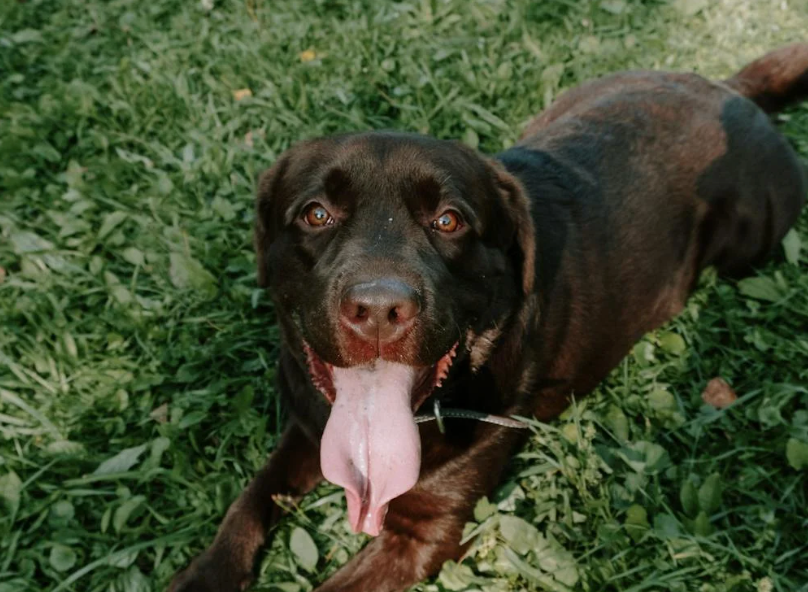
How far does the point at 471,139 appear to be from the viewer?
4.23 meters

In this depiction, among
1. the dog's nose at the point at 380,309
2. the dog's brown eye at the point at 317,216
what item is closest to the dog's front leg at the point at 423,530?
the dog's nose at the point at 380,309

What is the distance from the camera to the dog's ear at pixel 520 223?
2570 mm

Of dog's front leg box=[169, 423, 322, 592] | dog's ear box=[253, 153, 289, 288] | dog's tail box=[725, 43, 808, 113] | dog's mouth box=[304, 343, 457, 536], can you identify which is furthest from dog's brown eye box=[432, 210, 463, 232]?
dog's tail box=[725, 43, 808, 113]

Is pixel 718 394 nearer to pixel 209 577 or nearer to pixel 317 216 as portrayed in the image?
pixel 317 216

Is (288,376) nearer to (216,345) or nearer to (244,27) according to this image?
(216,345)

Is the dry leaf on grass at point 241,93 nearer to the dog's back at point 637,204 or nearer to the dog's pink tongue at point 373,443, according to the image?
the dog's back at point 637,204

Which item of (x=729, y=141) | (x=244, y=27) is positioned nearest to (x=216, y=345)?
(x=729, y=141)

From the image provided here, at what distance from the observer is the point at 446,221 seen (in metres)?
2.40

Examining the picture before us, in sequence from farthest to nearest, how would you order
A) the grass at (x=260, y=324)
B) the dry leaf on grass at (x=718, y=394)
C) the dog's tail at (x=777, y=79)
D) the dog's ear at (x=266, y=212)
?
the dog's tail at (x=777, y=79)
the dry leaf on grass at (x=718, y=394)
the dog's ear at (x=266, y=212)
the grass at (x=260, y=324)

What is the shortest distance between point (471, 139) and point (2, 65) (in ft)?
11.2

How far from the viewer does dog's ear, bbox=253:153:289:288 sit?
265cm

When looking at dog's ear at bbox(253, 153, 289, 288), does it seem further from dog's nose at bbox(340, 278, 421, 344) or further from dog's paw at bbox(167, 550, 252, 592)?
dog's paw at bbox(167, 550, 252, 592)

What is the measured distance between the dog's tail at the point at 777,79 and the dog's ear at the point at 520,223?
2.06m

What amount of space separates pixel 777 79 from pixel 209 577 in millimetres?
3737
